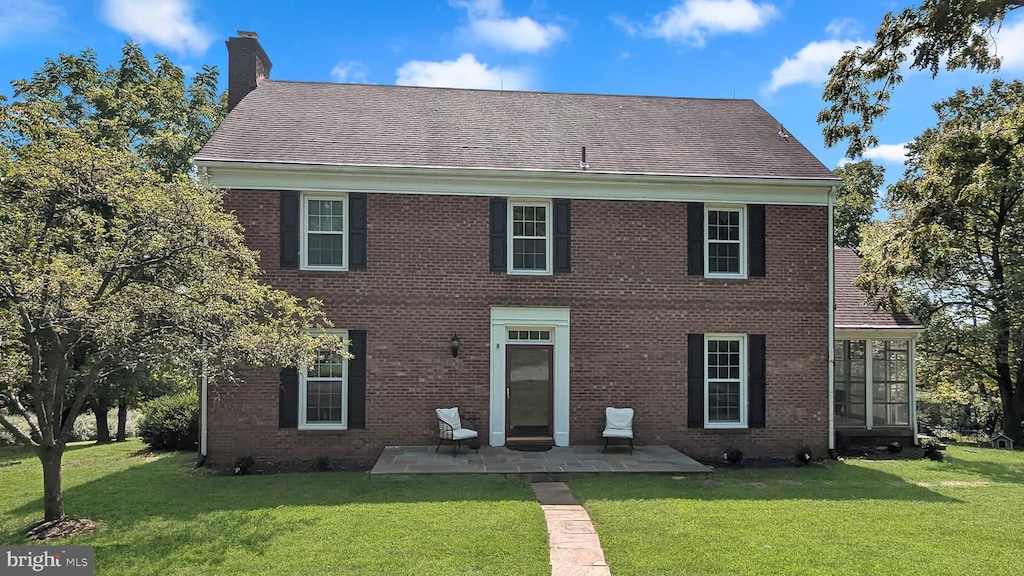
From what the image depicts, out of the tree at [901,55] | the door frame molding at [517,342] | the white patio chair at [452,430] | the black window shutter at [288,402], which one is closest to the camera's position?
the tree at [901,55]

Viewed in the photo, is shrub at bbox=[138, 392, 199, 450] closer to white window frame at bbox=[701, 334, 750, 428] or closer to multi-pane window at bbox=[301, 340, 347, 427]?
multi-pane window at bbox=[301, 340, 347, 427]

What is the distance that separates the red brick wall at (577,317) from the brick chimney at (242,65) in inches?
185

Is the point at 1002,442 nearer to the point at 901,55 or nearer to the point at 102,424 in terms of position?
the point at 901,55

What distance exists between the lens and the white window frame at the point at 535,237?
522 inches

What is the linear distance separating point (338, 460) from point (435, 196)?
5.51 metres

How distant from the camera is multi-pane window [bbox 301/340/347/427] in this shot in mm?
12727

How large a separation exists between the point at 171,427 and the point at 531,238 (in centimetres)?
957

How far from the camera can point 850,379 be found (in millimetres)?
15234

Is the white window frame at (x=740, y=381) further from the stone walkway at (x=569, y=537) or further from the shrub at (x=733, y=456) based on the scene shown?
the stone walkway at (x=569, y=537)

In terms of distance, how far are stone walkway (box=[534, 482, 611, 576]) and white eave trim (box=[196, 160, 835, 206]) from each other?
19.8ft

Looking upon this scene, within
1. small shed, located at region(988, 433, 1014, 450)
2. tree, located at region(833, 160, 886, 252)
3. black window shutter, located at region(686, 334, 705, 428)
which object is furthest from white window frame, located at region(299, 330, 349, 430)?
tree, located at region(833, 160, 886, 252)

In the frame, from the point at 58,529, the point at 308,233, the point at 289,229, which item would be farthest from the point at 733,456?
the point at 58,529

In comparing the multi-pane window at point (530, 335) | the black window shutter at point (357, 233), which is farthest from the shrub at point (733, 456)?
the black window shutter at point (357, 233)

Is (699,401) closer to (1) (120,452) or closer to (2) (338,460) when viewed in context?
(2) (338,460)
